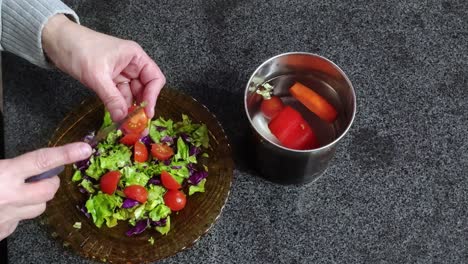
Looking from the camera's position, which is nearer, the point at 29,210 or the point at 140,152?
the point at 29,210

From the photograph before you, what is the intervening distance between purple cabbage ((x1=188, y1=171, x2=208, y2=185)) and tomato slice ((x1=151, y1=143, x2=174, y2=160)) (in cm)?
5

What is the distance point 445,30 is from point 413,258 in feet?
1.55

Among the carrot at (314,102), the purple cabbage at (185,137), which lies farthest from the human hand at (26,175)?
the carrot at (314,102)

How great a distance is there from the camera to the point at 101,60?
2.70ft

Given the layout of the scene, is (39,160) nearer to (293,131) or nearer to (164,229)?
(164,229)

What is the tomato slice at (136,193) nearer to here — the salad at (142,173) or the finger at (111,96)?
the salad at (142,173)

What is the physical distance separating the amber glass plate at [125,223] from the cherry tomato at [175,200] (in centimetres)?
1

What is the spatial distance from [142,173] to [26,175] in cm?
22

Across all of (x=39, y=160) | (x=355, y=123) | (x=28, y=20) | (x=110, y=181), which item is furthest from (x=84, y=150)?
(x=355, y=123)

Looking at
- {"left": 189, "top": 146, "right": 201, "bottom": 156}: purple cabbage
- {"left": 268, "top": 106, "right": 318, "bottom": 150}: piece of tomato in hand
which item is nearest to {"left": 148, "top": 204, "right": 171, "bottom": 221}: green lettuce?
{"left": 189, "top": 146, "right": 201, "bottom": 156}: purple cabbage

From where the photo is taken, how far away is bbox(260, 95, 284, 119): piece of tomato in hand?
886 mm

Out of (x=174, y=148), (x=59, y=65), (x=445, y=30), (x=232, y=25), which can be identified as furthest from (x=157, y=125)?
(x=445, y=30)

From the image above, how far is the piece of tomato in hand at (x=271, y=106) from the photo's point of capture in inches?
34.9

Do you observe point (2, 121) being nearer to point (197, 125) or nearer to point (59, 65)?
point (59, 65)
